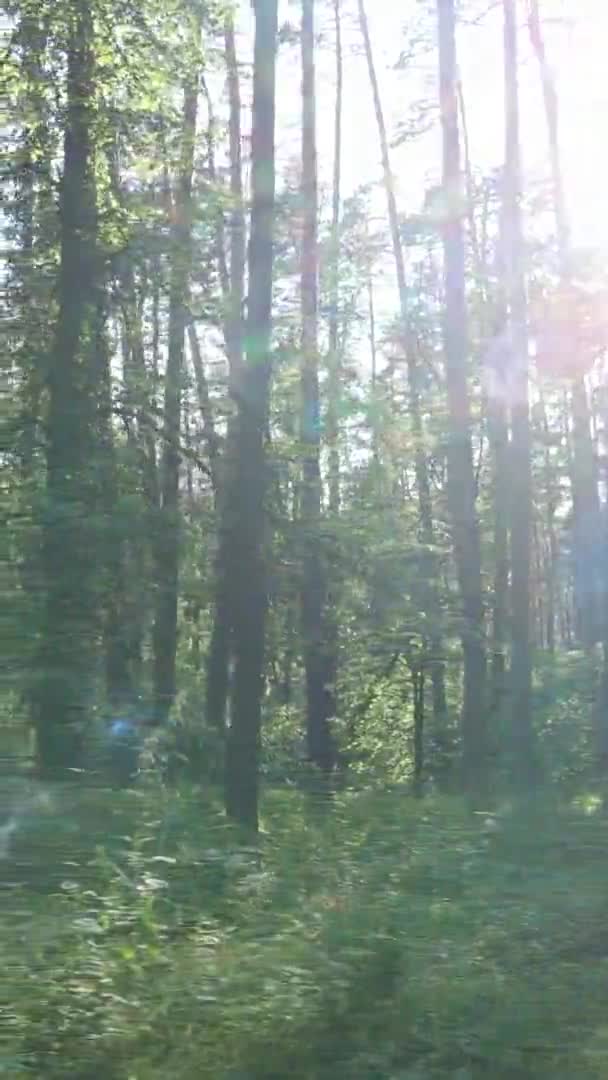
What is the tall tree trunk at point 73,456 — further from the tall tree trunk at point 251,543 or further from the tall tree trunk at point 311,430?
the tall tree trunk at point 311,430

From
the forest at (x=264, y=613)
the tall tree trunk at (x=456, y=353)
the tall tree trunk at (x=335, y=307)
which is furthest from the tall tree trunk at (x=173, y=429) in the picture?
the tall tree trunk at (x=456, y=353)

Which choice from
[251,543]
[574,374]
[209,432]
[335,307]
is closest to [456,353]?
[574,374]

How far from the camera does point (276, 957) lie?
21.5 ft

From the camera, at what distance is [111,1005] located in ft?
18.7

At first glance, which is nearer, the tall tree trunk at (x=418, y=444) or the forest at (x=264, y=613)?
the forest at (x=264, y=613)

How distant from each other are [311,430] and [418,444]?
5.29 metres

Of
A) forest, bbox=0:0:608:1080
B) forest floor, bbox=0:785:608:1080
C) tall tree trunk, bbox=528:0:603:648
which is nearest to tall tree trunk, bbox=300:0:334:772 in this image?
forest, bbox=0:0:608:1080

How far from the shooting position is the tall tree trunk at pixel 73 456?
17.9 feet

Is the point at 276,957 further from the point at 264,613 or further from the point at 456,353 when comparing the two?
the point at 456,353

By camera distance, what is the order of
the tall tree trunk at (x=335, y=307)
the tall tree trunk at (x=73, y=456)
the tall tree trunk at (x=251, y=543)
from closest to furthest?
the tall tree trunk at (x=73, y=456) → the tall tree trunk at (x=251, y=543) → the tall tree trunk at (x=335, y=307)

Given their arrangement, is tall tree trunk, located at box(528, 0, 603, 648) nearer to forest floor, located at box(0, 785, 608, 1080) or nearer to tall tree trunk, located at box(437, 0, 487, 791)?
tall tree trunk, located at box(437, 0, 487, 791)

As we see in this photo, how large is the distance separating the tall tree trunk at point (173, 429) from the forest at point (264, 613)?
79 millimetres

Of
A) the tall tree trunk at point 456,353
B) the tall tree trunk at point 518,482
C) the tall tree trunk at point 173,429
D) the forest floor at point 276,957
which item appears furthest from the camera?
the tall tree trunk at point 456,353

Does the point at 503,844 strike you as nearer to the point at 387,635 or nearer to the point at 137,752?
the point at 137,752
